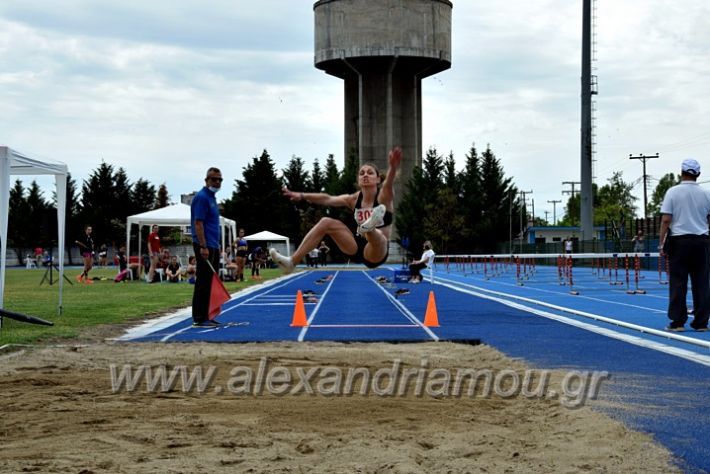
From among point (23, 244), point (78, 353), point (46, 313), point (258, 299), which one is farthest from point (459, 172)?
point (78, 353)

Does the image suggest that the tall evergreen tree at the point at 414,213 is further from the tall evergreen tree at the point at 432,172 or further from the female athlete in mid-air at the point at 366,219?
the female athlete in mid-air at the point at 366,219

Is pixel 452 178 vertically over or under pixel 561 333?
over

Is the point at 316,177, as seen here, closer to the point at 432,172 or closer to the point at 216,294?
the point at 432,172

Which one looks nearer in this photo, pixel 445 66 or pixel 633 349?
pixel 633 349

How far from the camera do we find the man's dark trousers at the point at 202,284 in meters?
13.1

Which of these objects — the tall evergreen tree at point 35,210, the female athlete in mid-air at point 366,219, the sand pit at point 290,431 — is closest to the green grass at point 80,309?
the sand pit at point 290,431

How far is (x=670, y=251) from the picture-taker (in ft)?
39.8

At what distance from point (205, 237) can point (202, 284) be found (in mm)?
874

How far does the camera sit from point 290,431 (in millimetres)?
5852

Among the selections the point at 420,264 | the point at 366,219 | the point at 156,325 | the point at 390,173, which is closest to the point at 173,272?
the point at 420,264

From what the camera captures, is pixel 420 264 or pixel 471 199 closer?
pixel 420 264

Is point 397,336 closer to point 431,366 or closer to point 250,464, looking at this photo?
point 431,366

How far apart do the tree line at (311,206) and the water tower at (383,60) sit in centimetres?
257

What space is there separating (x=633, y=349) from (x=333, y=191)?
204 ft
